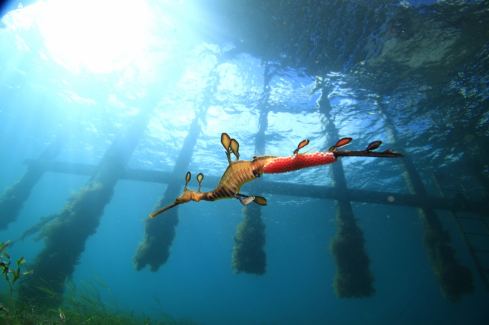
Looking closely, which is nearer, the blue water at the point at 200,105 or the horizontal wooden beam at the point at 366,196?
the horizontal wooden beam at the point at 366,196

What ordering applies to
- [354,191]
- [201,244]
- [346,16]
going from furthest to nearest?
[201,244]
[354,191]
[346,16]

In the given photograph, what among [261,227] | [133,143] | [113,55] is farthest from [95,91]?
[261,227]

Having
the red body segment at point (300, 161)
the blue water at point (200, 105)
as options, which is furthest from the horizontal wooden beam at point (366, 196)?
the red body segment at point (300, 161)

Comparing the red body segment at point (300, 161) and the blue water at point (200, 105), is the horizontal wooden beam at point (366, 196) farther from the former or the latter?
the red body segment at point (300, 161)

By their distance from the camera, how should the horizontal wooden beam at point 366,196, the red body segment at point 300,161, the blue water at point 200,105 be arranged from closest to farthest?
1. the red body segment at point 300,161
2. the horizontal wooden beam at point 366,196
3. the blue water at point 200,105

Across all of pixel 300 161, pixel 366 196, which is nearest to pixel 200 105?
pixel 366 196

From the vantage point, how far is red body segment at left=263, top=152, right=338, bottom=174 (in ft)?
3.50

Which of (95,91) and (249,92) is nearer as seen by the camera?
(249,92)

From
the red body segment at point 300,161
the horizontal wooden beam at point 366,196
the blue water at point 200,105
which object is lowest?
the red body segment at point 300,161

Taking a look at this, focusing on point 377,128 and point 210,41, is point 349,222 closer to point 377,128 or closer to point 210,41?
point 377,128

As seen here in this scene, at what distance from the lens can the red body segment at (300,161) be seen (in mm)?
1067

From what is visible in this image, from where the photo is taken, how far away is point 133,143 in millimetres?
12914

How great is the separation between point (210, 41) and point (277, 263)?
2410 inches

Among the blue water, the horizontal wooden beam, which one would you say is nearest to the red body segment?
the blue water
